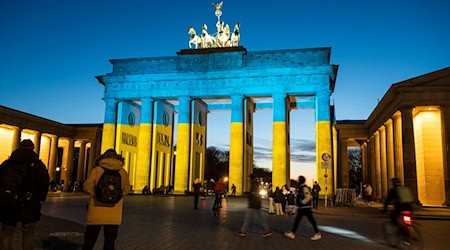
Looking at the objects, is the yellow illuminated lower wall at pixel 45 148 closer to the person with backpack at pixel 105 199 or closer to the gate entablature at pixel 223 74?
the gate entablature at pixel 223 74

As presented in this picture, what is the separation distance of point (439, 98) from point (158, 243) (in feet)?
74.3

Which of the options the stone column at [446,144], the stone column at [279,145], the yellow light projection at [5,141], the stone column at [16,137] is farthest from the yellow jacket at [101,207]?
the yellow light projection at [5,141]

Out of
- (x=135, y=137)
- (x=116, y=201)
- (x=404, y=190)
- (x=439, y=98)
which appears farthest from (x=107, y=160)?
(x=135, y=137)

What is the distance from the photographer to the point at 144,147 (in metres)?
45.9

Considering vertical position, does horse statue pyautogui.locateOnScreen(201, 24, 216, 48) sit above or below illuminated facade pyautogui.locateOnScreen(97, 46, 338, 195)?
above

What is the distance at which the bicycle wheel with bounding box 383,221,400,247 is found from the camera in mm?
9531

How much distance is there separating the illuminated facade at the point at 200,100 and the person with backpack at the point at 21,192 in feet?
123

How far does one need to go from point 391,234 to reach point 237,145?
1317 inches

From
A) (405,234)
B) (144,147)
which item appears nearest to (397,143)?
(405,234)

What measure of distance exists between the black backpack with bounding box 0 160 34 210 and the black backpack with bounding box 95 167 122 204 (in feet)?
2.92

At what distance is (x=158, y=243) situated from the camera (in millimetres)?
9148

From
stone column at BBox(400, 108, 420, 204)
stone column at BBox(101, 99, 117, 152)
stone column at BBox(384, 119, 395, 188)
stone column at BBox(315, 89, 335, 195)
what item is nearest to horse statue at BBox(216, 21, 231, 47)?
stone column at BBox(315, 89, 335, 195)

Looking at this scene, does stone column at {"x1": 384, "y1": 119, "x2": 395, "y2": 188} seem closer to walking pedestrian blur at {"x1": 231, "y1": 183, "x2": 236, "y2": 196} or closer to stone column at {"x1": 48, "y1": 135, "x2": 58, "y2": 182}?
walking pedestrian blur at {"x1": 231, "y1": 183, "x2": 236, "y2": 196}

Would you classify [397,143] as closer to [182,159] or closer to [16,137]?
[182,159]
